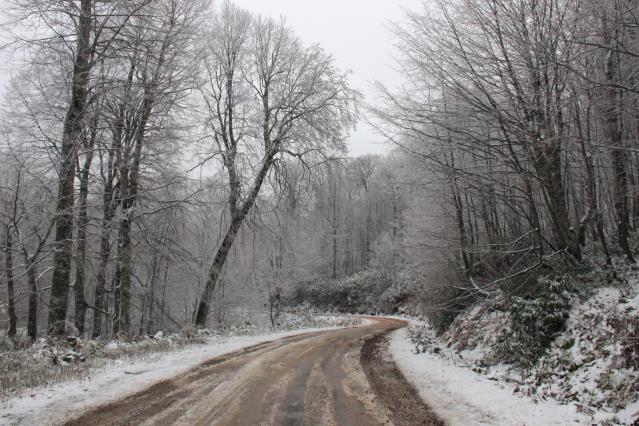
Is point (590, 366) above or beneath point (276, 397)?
above

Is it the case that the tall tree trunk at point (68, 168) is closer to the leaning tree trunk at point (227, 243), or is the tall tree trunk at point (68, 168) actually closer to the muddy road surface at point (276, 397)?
the muddy road surface at point (276, 397)

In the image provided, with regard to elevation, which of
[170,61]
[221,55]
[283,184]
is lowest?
[283,184]

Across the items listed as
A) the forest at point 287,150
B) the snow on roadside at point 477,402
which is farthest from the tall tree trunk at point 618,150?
the snow on roadside at point 477,402

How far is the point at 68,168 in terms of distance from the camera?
24.5ft

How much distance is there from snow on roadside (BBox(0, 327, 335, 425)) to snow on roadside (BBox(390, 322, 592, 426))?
418 cm

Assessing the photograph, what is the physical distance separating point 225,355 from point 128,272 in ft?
14.8

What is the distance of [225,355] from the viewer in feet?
30.4

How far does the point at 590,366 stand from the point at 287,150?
12794mm

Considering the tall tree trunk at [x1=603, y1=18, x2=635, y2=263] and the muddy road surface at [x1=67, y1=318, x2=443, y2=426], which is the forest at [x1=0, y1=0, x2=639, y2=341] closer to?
the tall tree trunk at [x1=603, y1=18, x2=635, y2=263]

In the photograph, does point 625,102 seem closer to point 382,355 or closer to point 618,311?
point 618,311

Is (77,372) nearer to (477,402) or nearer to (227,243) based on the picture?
(477,402)

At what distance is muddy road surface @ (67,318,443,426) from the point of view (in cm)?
462

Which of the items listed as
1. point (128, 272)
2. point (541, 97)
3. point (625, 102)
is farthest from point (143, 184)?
point (625, 102)

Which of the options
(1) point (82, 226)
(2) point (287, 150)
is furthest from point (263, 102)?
(1) point (82, 226)
